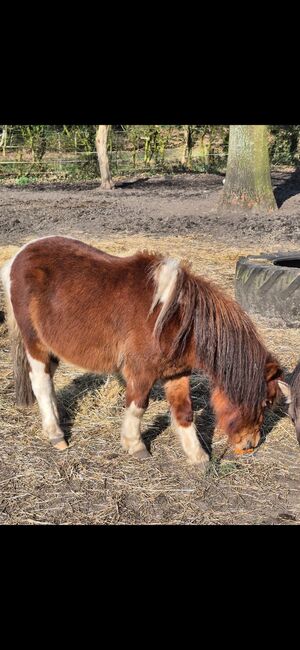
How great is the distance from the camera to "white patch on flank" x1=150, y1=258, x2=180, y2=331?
3676mm

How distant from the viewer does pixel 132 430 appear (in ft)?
13.3

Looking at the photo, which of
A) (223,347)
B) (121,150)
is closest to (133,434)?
(223,347)

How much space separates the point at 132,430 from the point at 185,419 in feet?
1.09

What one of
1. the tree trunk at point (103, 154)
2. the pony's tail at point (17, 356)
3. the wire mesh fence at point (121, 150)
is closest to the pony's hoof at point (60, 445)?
the pony's tail at point (17, 356)

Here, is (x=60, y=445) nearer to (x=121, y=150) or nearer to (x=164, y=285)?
(x=164, y=285)

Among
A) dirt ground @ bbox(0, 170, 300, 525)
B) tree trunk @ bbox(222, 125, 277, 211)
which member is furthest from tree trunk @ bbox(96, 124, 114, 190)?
dirt ground @ bbox(0, 170, 300, 525)

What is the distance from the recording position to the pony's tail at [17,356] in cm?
426

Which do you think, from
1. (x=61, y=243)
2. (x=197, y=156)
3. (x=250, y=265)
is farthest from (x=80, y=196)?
(x=61, y=243)

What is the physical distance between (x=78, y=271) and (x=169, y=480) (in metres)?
1.36

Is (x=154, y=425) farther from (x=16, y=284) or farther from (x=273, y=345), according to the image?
(x=273, y=345)

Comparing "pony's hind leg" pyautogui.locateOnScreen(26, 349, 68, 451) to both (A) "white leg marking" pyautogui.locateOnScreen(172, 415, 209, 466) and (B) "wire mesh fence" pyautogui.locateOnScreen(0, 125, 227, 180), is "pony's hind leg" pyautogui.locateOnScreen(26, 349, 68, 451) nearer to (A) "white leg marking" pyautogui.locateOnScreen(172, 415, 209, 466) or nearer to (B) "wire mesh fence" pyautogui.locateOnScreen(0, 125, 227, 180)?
(A) "white leg marking" pyautogui.locateOnScreen(172, 415, 209, 466)

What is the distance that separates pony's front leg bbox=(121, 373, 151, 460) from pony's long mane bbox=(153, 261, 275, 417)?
322 millimetres

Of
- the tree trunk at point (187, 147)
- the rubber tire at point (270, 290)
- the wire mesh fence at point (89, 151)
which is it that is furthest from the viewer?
the tree trunk at point (187, 147)

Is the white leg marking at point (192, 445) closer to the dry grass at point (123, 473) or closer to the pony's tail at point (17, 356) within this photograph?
the dry grass at point (123, 473)
